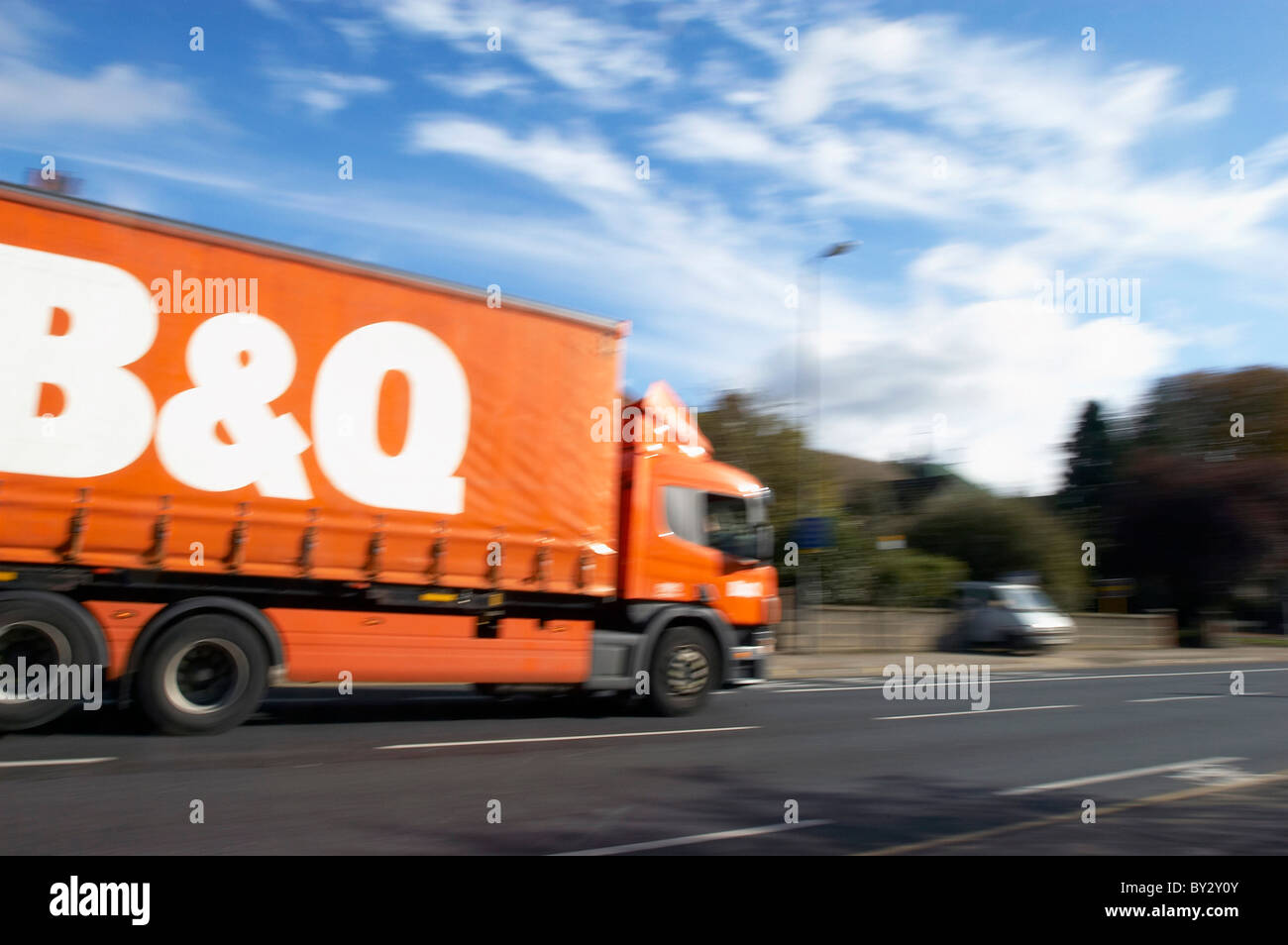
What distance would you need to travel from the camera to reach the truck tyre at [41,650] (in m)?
8.10

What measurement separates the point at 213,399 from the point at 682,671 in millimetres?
5450

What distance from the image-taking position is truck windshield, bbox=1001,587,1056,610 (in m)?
26.8

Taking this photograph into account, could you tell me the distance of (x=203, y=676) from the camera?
888 centimetres

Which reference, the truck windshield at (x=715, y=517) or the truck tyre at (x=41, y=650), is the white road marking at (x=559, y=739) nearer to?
the truck windshield at (x=715, y=517)

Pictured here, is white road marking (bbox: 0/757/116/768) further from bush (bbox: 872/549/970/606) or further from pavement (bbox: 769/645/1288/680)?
bush (bbox: 872/549/970/606)

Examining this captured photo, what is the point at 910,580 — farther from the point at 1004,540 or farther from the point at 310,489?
the point at 310,489

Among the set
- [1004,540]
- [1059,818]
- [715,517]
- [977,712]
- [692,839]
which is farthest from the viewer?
[1004,540]

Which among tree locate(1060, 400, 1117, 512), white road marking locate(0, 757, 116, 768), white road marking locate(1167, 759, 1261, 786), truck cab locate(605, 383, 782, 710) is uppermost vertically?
tree locate(1060, 400, 1117, 512)

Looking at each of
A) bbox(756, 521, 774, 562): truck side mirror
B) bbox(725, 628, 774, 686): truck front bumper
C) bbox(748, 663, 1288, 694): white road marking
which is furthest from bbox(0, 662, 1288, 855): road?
bbox(748, 663, 1288, 694): white road marking

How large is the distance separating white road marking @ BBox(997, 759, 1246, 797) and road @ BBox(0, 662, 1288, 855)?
0.04 m

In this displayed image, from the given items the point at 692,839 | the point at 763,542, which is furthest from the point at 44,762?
the point at 763,542

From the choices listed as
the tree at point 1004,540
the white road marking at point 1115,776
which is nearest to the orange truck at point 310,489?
the white road marking at point 1115,776

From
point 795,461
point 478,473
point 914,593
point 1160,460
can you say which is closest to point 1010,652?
point 914,593

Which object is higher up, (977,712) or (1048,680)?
(977,712)
